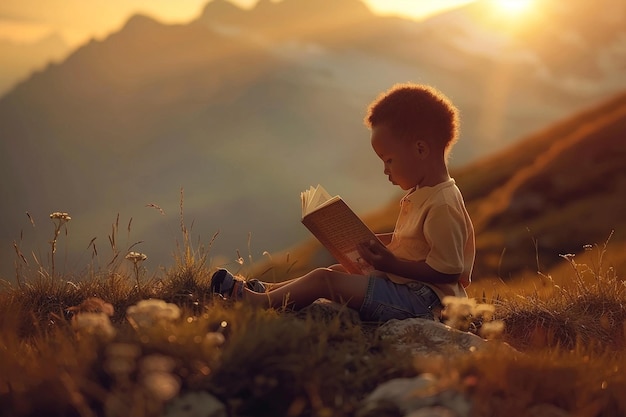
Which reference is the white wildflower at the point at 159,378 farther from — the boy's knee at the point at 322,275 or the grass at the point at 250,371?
the boy's knee at the point at 322,275

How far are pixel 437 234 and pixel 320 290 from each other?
93cm

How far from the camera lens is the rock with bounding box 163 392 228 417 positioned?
3.49 meters

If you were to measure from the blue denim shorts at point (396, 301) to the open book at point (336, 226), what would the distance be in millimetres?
206

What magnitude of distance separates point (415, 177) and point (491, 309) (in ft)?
6.22

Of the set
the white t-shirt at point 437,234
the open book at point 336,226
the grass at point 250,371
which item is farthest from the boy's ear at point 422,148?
the grass at point 250,371

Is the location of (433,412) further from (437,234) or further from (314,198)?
(314,198)

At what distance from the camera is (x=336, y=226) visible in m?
5.58

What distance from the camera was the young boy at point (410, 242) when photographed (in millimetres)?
5602

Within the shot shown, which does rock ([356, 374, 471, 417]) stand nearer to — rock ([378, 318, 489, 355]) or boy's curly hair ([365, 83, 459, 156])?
rock ([378, 318, 489, 355])


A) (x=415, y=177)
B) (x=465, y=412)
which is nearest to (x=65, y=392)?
(x=465, y=412)

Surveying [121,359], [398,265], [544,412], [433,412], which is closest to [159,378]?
[121,359]

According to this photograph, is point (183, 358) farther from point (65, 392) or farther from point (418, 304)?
point (418, 304)

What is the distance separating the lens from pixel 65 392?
3.61 meters

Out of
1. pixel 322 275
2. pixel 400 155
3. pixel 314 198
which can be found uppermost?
pixel 400 155
